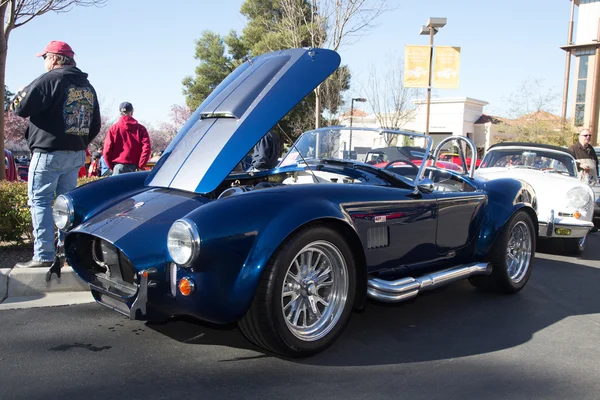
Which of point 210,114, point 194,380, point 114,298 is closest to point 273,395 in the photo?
point 194,380

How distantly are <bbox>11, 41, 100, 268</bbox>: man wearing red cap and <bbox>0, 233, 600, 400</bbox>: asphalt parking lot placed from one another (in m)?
0.92

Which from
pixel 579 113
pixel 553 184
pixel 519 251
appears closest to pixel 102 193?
pixel 519 251

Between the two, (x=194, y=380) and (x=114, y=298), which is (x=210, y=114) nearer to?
(x=114, y=298)

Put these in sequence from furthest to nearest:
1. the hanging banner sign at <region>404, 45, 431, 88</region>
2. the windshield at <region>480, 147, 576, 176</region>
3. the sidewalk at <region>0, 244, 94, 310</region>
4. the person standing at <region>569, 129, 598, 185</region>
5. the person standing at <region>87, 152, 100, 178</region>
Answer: the hanging banner sign at <region>404, 45, 431, 88</region>, the person standing at <region>87, 152, 100, 178</region>, the person standing at <region>569, 129, 598, 185</region>, the windshield at <region>480, 147, 576, 176</region>, the sidewalk at <region>0, 244, 94, 310</region>

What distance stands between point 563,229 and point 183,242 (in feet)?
18.3

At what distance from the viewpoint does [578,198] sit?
690cm

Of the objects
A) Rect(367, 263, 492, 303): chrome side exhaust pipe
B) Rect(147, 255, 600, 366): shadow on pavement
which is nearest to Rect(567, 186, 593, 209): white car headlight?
Rect(147, 255, 600, 366): shadow on pavement

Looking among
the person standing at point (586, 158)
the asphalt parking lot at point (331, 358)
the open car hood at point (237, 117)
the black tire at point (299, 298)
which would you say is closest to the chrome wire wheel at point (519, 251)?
the asphalt parking lot at point (331, 358)

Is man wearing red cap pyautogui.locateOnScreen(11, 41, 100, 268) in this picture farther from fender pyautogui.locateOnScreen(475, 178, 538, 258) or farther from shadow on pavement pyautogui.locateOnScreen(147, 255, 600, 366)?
fender pyautogui.locateOnScreen(475, 178, 538, 258)

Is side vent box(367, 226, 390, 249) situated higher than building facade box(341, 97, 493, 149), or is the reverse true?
building facade box(341, 97, 493, 149)

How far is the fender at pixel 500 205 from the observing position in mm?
4426

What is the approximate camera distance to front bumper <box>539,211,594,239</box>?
21.7 ft

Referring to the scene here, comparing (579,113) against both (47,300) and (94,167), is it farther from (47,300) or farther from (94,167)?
(47,300)

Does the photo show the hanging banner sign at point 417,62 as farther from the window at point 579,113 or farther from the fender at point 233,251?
the window at point 579,113
